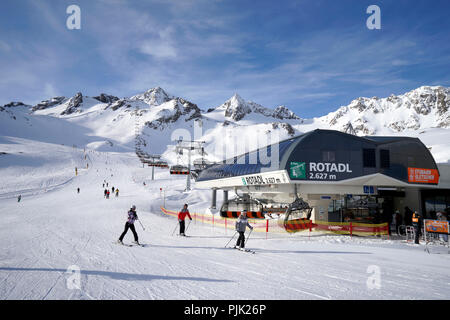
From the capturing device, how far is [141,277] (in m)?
6.96

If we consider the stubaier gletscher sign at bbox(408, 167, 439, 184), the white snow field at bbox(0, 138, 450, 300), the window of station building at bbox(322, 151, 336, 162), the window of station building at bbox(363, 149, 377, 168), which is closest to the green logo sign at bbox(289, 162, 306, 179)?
the window of station building at bbox(322, 151, 336, 162)

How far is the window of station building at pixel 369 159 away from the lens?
1933 centimetres

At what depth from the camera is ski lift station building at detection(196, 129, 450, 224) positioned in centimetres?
1902

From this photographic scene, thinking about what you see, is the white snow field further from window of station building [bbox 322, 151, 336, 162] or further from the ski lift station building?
window of station building [bbox 322, 151, 336, 162]

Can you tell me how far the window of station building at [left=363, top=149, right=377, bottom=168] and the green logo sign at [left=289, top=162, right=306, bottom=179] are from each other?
4548 mm

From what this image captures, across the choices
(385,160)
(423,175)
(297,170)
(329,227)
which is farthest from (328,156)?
(423,175)

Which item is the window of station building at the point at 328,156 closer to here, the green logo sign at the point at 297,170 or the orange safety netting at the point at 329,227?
the green logo sign at the point at 297,170

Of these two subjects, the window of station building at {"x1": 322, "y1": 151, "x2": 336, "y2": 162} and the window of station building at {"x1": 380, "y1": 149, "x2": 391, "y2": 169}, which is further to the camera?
the window of station building at {"x1": 380, "y1": 149, "x2": 391, "y2": 169}

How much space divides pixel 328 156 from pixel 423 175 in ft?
25.8

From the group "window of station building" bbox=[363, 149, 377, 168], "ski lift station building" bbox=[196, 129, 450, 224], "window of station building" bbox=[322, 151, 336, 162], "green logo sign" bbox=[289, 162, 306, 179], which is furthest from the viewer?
"window of station building" bbox=[363, 149, 377, 168]

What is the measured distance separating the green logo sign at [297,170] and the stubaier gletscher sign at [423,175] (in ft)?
26.9

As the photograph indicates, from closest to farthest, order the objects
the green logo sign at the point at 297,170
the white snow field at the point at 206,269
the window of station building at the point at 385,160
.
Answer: the white snow field at the point at 206,269, the green logo sign at the point at 297,170, the window of station building at the point at 385,160

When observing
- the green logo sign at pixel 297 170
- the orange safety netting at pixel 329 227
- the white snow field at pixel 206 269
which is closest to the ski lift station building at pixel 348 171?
the green logo sign at pixel 297 170

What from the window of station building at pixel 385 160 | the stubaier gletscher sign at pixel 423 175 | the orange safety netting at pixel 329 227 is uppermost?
the window of station building at pixel 385 160
